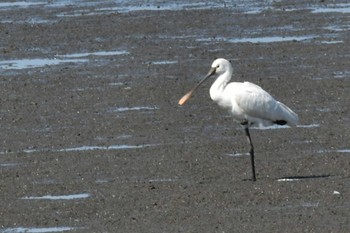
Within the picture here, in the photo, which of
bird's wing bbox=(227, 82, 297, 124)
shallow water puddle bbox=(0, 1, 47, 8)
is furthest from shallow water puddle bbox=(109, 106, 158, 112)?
shallow water puddle bbox=(0, 1, 47, 8)

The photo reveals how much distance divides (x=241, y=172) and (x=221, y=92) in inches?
34.0

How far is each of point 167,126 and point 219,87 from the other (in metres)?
1.71

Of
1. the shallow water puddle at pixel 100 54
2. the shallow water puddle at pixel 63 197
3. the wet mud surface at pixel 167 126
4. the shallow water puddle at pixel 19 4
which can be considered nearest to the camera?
the wet mud surface at pixel 167 126

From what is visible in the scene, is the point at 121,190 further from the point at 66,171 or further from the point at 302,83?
the point at 302,83

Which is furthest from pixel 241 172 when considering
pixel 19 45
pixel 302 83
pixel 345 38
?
pixel 19 45

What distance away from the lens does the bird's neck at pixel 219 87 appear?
12867mm

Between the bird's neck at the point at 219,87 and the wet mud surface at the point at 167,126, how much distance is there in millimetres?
599

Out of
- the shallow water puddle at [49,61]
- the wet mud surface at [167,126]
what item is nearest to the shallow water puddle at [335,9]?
the wet mud surface at [167,126]

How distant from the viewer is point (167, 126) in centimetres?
1450

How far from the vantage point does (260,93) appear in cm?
1271

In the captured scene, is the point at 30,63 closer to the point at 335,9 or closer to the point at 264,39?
the point at 264,39

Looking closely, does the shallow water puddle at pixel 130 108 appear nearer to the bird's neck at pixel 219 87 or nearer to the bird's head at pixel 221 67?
the bird's head at pixel 221 67

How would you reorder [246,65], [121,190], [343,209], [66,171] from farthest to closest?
[246,65] → [66,171] → [121,190] → [343,209]

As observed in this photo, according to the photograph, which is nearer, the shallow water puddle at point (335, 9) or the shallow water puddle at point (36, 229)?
the shallow water puddle at point (36, 229)
